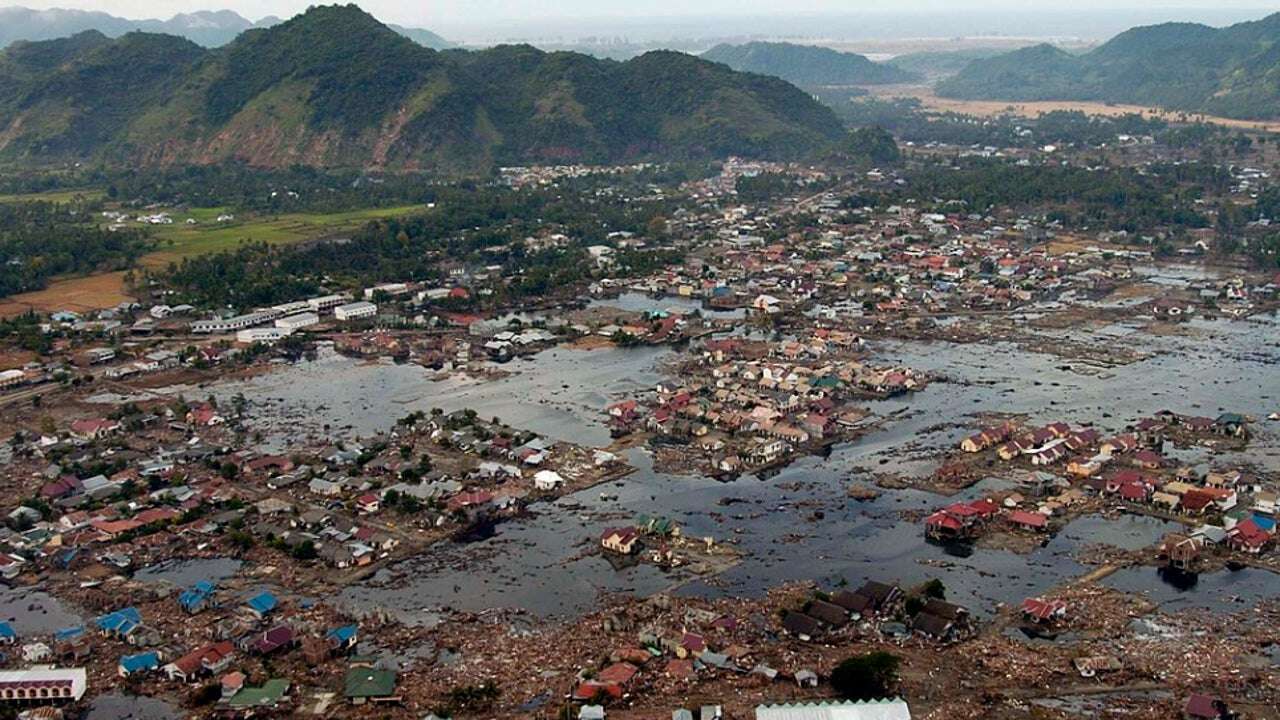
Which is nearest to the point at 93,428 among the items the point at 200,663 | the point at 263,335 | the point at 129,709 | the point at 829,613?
the point at 263,335

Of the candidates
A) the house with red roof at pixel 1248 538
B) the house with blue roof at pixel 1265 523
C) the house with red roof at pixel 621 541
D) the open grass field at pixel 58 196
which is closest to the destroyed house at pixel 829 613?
the house with red roof at pixel 621 541

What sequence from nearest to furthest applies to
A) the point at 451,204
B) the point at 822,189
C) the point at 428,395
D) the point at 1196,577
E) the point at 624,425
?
the point at 1196,577 → the point at 624,425 → the point at 428,395 → the point at 451,204 → the point at 822,189

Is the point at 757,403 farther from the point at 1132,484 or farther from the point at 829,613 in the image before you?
the point at 829,613

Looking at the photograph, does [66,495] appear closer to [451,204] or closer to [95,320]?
[95,320]

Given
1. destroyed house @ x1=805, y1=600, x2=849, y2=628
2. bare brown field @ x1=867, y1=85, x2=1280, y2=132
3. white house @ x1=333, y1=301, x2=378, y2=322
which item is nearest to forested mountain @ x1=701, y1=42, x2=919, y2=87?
bare brown field @ x1=867, y1=85, x2=1280, y2=132

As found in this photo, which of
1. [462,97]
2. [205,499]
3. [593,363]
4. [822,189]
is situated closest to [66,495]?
[205,499]

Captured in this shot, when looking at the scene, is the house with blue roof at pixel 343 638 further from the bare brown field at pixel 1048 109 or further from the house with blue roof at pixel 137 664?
the bare brown field at pixel 1048 109
